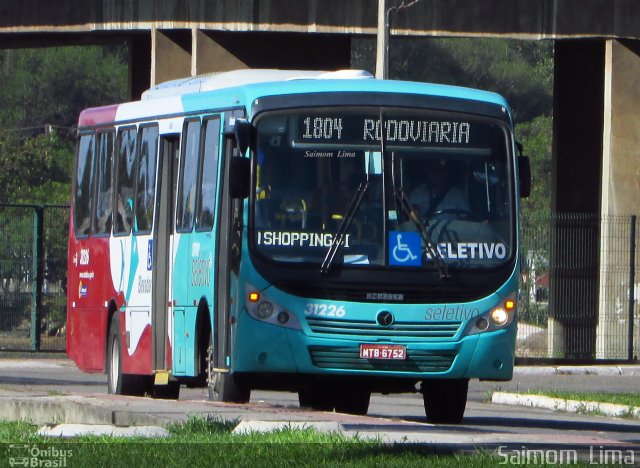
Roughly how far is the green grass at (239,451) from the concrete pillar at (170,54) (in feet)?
60.6

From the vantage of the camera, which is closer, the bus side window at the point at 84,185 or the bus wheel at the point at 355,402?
the bus wheel at the point at 355,402

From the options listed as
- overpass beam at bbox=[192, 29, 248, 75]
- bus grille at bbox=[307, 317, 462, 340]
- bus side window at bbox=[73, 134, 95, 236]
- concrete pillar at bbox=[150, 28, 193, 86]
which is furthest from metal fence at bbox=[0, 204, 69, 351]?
bus grille at bbox=[307, 317, 462, 340]

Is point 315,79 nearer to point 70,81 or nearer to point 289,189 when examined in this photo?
point 289,189

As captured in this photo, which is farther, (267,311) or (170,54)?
(170,54)

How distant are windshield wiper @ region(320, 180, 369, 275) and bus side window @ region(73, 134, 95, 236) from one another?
18.4 ft

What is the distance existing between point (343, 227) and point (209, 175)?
5.51 ft

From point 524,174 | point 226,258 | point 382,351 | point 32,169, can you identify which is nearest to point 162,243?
point 226,258

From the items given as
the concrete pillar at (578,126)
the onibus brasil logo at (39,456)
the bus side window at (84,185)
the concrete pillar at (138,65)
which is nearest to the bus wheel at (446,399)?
the onibus brasil logo at (39,456)

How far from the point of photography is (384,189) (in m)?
13.3

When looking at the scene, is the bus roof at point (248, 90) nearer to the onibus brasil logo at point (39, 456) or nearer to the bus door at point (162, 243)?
the bus door at point (162, 243)

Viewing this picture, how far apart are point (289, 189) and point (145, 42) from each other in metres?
20.3

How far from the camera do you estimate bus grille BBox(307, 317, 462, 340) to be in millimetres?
13078

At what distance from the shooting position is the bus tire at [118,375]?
16.5m

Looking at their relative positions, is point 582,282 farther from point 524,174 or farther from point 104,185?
point 524,174
